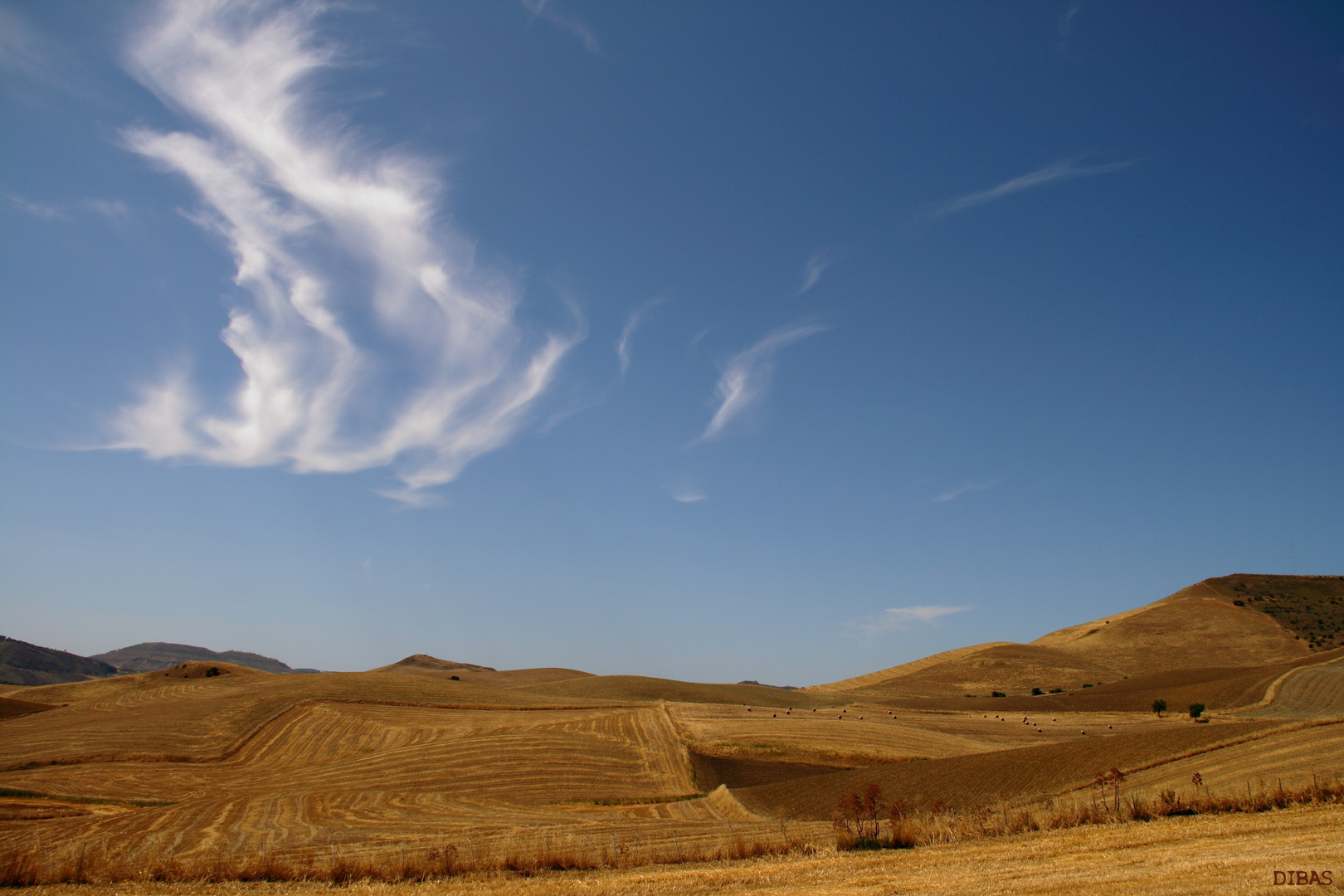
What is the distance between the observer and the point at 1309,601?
145 meters

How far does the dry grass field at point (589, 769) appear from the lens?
20594mm

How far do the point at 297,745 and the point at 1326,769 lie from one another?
62.4 meters

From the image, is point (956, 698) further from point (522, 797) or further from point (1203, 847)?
point (1203, 847)

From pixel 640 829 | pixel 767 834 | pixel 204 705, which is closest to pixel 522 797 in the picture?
pixel 640 829

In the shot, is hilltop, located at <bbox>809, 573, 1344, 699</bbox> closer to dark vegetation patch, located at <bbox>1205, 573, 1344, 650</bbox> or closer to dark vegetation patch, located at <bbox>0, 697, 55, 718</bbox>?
dark vegetation patch, located at <bbox>1205, 573, 1344, 650</bbox>

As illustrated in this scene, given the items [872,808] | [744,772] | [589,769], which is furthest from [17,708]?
[872,808]

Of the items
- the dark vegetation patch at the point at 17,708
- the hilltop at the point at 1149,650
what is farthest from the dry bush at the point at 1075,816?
the dark vegetation patch at the point at 17,708

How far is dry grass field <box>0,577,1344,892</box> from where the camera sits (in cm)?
2059

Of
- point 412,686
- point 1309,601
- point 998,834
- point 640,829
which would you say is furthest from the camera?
point 1309,601

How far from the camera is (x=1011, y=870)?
15523mm

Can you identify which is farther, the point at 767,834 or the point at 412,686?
the point at 412,686

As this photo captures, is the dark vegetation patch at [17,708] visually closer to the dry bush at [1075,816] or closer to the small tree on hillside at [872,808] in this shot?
the small tree on hillside at [872,808]

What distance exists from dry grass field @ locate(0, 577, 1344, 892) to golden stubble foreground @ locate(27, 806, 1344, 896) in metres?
0.22

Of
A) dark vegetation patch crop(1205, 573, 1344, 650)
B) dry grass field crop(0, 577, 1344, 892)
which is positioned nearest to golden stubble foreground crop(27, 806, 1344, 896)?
dry grass field crop(0, 577, 1344, 892)
